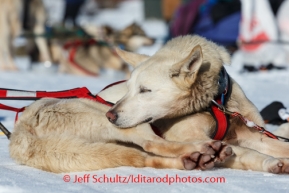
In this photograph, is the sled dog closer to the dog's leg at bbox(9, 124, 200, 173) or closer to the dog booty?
the dog's leg at bbox(9, 124, 200, 173)

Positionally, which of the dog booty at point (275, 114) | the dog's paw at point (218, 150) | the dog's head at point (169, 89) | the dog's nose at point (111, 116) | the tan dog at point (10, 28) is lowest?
the dog's paw at point (218, 150)

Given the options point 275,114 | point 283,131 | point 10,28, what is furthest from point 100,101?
point 10,28

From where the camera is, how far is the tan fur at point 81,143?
267 cm

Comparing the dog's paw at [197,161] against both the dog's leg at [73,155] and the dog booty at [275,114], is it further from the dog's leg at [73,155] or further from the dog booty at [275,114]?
the dog booty at [275,114]

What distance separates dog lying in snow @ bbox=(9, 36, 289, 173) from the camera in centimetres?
268

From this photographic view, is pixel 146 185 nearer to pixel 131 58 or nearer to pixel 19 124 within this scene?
pixel 19 124

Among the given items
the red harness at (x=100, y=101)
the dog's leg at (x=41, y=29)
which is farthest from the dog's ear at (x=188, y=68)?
the dog's leg at (x=41, y=29)

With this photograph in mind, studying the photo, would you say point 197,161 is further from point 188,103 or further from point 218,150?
point 188,103

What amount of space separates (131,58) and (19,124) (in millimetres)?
775

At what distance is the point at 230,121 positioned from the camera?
3.09m

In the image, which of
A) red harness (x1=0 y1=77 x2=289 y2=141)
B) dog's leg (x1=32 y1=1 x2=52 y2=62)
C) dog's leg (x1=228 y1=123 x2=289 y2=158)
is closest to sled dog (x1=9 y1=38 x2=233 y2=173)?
red harness (x1=0 y1=77 x2=289 y2=141)

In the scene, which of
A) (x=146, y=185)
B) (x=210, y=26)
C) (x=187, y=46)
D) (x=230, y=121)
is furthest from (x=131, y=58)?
(x=210, y=26)

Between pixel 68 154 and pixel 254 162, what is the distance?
84 centimetres

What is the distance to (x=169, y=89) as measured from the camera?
9.72ft
